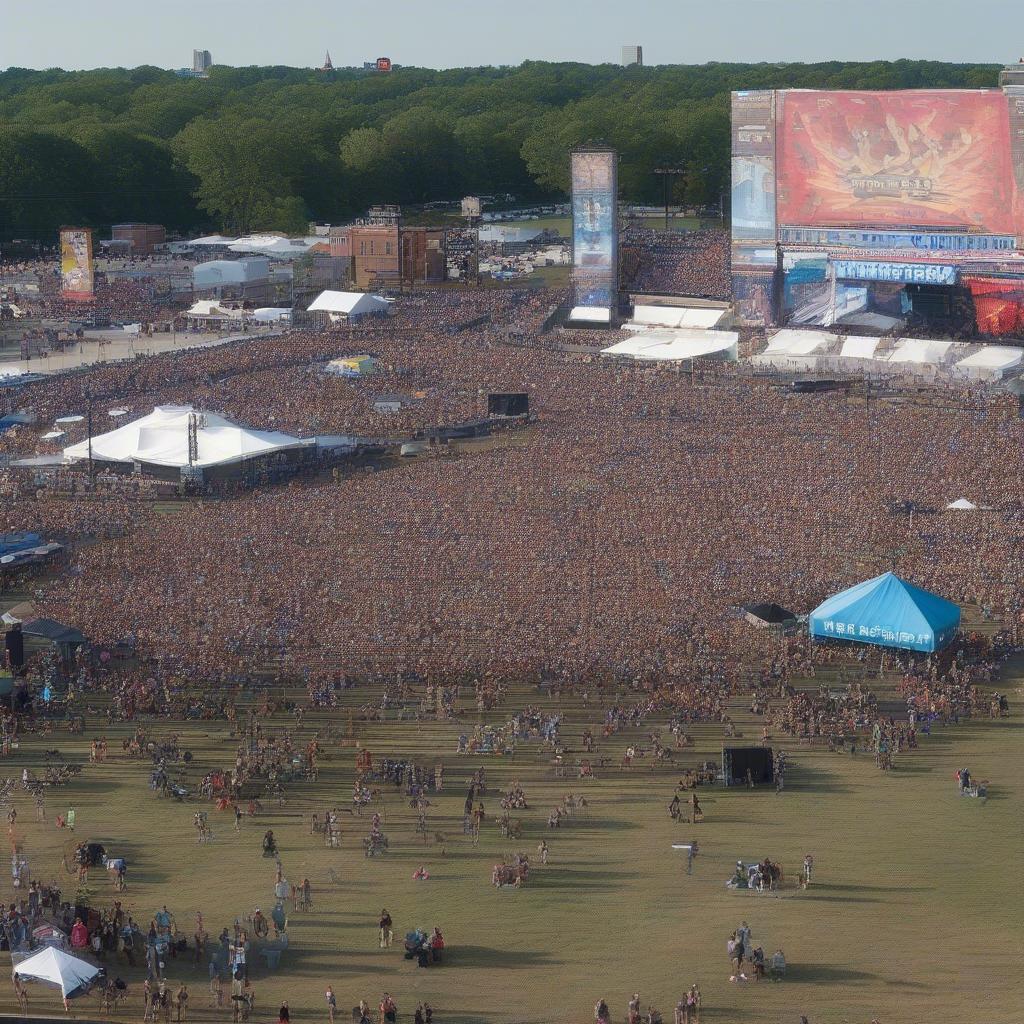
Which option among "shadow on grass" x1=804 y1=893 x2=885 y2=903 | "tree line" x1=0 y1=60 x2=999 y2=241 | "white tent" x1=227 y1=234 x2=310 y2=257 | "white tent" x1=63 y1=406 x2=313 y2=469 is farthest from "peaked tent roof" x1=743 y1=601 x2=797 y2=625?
"tree line" x1=0 y1=60 x2=999 y2=241

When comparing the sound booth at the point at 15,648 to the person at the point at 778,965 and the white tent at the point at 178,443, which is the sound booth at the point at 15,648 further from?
the person at the point at 778,965

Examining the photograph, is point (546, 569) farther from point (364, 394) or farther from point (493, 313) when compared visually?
point (493, 313)

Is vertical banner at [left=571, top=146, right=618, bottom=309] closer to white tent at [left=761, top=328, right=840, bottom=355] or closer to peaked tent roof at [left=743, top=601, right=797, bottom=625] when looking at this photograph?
white tent at [left=761, top=328, right=840, bottom=355]

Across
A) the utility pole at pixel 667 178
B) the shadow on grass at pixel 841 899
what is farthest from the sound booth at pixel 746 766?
the utility pole at pixel 667 178

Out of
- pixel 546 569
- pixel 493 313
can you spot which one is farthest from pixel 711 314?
pixel 546 569

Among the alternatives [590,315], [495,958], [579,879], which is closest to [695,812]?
[579,879]

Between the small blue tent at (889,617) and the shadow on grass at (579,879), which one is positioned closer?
the shadow on grass at (579,879)

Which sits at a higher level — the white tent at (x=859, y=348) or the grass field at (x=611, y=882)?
the white tent at (x=859, y=348)
